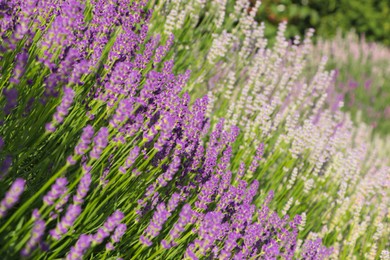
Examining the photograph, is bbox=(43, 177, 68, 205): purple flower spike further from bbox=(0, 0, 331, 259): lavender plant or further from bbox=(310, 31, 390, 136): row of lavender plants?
bbox=(310, 31, 390, 136): row of lavender plants

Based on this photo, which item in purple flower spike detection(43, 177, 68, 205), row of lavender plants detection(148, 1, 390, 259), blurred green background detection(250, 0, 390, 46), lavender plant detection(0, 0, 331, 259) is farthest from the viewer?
blurred green background detection(250, 0, 390, 46)

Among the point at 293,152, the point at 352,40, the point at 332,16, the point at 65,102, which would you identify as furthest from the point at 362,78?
the point at 65,102

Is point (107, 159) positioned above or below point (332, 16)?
above

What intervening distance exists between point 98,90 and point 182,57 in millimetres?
1839

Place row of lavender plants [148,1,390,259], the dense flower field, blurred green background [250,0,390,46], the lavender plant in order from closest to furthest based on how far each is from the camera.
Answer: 1. the dense flower field
2. the lavender plant
3. row of lavender plants [148,1,390,259]
4. blurred green background [250,0,390,46]

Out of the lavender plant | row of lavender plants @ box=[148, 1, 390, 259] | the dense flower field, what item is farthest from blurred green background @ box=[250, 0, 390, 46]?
the lavender plant

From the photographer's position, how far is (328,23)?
10.3 meters

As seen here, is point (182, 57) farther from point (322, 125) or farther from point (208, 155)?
point (208, 155)

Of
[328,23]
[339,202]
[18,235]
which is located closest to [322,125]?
[339,202]

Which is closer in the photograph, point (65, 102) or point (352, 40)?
point (65, 102)

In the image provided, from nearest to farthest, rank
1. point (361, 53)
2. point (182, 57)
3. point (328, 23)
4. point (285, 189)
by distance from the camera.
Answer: point (285, 189), point (182, 57), point (361, 53), point (328, 23)

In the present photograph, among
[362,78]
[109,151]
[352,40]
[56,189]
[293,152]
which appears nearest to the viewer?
[56,189]

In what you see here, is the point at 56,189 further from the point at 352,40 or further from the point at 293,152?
the point at 352,40

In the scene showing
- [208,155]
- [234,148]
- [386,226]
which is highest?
[208,155]
